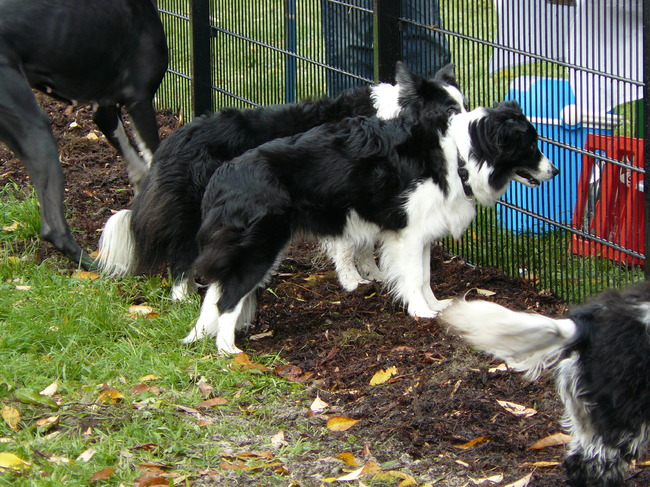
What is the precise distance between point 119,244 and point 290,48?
92.7 inches

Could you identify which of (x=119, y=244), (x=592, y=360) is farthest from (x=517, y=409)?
(x=119, y=244)

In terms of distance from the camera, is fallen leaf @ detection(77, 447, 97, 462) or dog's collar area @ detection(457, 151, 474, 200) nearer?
fallen leaf @ detection(77, 447, 97, 462)

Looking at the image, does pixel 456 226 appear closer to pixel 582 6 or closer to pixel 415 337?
pixel 415 337

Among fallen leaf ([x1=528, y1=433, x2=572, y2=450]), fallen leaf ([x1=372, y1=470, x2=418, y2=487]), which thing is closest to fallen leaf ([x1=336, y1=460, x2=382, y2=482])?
fallen leaf ([x1=372, y1=470, x2=418, y2=487])

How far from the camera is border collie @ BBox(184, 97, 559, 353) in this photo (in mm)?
4824

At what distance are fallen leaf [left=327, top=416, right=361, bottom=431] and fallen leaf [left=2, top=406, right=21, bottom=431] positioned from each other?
136 cm

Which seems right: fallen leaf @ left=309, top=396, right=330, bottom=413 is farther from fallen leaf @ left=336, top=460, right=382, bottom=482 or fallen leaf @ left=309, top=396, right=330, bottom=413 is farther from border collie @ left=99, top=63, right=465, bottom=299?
border collie @ left=99, top=63, right=465, bottom=299

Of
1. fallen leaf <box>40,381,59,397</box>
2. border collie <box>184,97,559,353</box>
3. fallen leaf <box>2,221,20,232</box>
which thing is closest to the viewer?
fallen leaf <box>40,381,59,397</box>

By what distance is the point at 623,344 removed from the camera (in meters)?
3.20

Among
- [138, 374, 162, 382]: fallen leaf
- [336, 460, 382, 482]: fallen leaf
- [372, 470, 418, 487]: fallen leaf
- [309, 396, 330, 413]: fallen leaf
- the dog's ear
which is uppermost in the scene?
the dog's ear

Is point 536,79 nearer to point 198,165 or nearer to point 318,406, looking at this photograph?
point 198,165

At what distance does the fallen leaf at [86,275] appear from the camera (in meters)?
5.75

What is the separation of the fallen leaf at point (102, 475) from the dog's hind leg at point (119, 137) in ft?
10.4

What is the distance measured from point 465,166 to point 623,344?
208 cm
